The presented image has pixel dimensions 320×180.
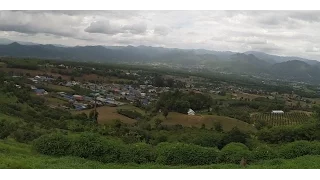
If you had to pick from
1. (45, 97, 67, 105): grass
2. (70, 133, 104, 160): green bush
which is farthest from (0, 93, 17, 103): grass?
(70, 133, 104, 160): green bush

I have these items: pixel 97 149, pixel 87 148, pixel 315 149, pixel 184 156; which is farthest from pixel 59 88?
pixel 315 149

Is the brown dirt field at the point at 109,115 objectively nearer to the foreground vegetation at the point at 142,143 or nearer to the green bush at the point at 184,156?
the foreground vegetation at the point at 142,143

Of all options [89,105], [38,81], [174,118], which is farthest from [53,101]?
[174,118]

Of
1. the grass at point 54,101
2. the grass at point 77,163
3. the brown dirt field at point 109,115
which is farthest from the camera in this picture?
the grass at point 54,101

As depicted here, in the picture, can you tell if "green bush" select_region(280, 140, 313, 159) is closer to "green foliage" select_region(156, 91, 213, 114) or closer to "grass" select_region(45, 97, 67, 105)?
"green foliage" select_region(156, 91, 213, 114)

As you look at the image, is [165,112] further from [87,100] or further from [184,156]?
[184,156]

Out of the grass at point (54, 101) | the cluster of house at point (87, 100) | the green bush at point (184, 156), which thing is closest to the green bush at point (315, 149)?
the green bush at point (184, 156)
